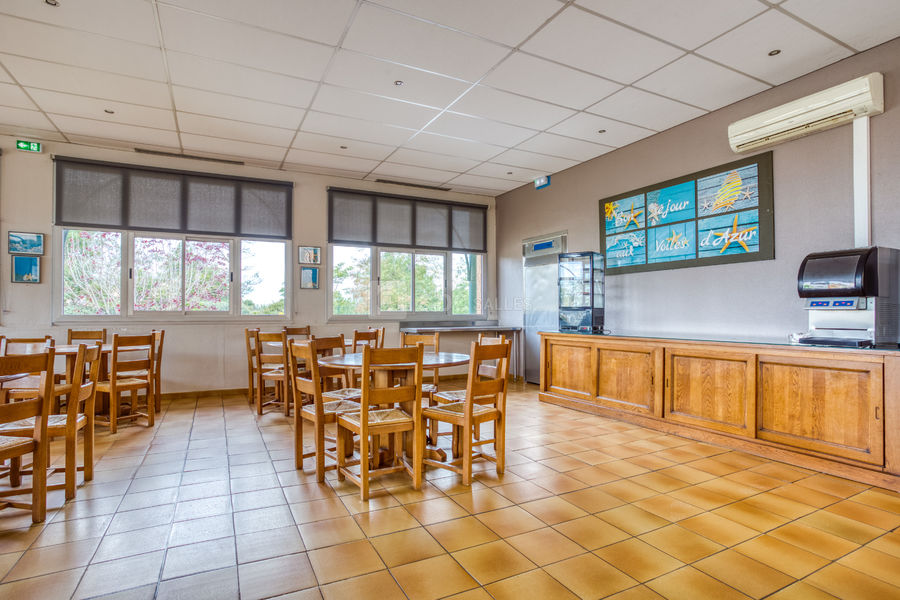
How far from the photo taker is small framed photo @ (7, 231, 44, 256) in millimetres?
5602

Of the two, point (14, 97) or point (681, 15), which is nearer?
point (681, 15)

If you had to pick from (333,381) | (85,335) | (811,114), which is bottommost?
(333,381)

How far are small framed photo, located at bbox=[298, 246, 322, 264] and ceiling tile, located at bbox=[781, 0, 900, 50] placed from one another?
6.15m

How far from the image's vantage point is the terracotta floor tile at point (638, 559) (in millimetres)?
2158

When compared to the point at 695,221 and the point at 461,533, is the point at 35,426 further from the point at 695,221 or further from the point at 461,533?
the point at 695,221

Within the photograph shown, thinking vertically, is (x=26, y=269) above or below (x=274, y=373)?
above

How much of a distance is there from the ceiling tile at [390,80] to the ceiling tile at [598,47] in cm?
94

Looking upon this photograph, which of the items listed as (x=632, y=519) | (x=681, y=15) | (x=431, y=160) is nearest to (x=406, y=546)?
(x=632, y=519)

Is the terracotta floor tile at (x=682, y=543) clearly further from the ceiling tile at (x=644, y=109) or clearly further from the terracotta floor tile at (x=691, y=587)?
the ceiling tile at (x=644, y=109)

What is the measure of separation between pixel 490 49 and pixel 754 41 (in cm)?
214

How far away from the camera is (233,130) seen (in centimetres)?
542

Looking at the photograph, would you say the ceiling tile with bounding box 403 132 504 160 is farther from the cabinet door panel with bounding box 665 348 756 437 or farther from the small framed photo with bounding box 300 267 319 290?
the cabinet door panel with bounding box 665 348 756 437

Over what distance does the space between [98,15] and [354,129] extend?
101 inches

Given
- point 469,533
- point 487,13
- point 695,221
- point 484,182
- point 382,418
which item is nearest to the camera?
point 469,533
